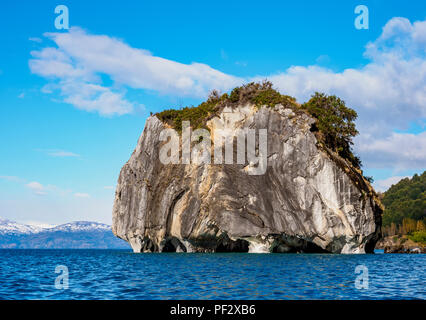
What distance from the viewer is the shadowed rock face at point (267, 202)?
54125 millimetres

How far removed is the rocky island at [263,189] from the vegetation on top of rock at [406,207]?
68.7 metres

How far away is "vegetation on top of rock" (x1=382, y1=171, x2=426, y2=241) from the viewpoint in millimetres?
134750

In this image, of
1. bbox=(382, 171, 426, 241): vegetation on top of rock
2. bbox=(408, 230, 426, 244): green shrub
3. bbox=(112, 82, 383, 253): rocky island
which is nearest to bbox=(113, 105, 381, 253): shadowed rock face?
bbox=(112, 82, 383, 253): rocky island

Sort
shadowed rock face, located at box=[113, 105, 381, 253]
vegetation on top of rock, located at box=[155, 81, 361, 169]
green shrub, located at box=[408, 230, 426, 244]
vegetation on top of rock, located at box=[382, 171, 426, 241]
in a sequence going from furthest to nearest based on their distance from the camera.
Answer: vegetation on top of rock, located at box=[382, 171, 426, 241] < green shrub, located at box=[408, 230, 426, 244] < vegetation on top of rock, located at box=[155, 81, 361, 169] < shadowed rock face, located at box=[113, 105, 381, 253]

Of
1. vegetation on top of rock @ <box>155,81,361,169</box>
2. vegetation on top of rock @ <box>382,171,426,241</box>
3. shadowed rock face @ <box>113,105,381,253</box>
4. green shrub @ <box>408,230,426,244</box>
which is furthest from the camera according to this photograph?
vegetation on top of rock @ <box>382,171,426,241</box>

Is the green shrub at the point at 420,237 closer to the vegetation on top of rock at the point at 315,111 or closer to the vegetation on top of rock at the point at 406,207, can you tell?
the vegetation on top of rock at the point at 406,207

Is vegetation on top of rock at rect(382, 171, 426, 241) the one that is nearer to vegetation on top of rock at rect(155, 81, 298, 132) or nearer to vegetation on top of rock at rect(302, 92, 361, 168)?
vegetation on top of rock at rect(302, 92, 361, 168)

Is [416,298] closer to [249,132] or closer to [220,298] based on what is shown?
[220,298]

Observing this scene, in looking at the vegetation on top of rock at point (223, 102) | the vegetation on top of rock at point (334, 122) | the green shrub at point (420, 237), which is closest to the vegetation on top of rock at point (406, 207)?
the green shrub at point (420, 237)

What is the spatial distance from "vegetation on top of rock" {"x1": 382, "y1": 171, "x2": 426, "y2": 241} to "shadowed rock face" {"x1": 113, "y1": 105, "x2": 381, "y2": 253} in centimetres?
7008

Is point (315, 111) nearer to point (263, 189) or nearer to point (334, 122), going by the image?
point (334, 122)

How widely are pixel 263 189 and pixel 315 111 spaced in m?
13.6

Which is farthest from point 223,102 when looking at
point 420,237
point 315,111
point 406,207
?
point 406,207

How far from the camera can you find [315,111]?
61.3 metres
